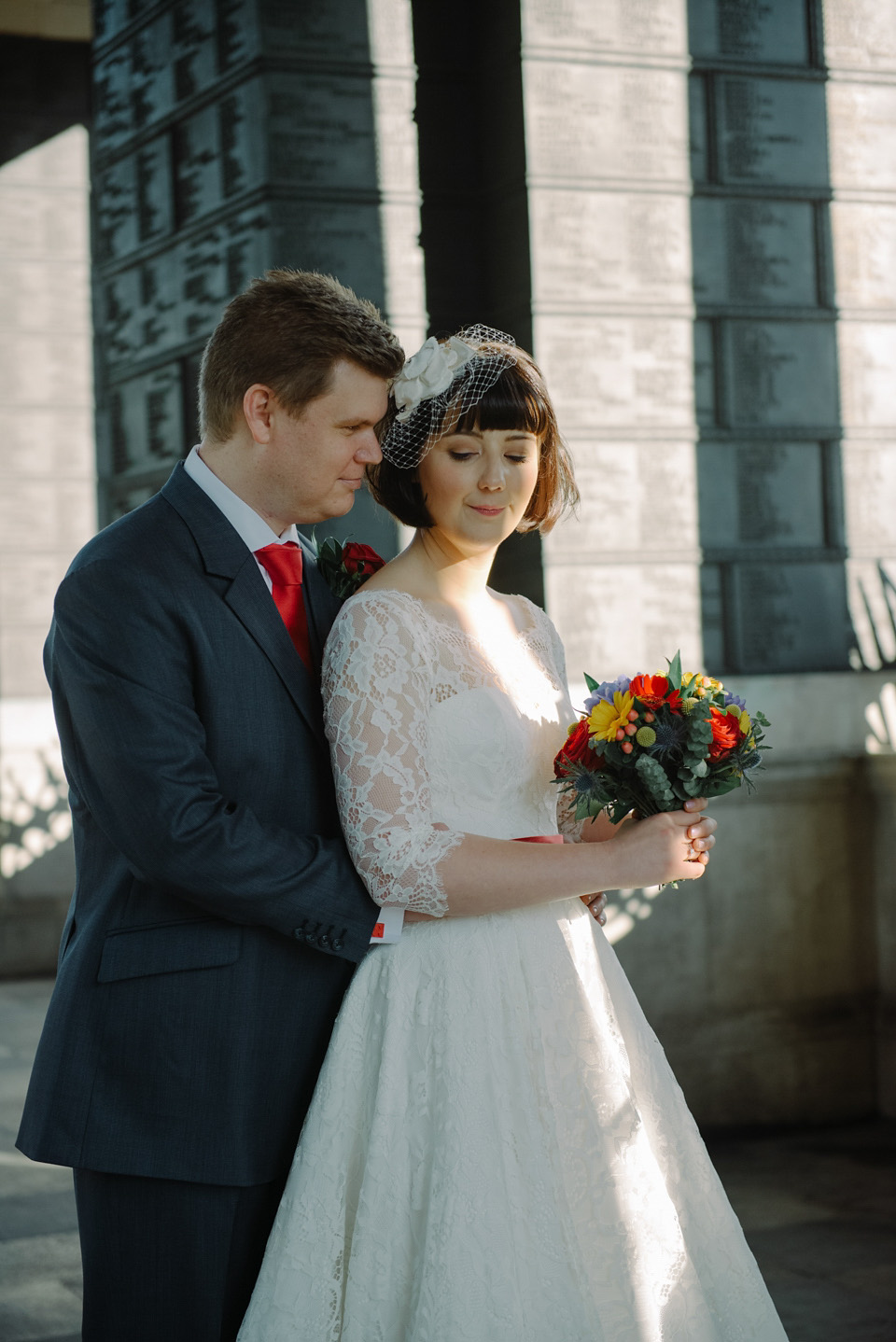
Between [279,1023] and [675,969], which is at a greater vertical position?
[279,1023]

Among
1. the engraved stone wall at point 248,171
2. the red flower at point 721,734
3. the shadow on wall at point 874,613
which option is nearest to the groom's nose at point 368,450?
the red flower at point 721,734

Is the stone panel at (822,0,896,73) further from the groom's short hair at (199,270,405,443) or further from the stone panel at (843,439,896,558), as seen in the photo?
the groom's short hair at (199,270,405,443)

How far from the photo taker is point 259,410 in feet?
6.79

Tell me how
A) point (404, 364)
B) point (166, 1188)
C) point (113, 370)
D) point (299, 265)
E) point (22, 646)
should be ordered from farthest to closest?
point (22, 646) < point (113, 370) < point (299, 265) < point (404, 364) < point (166, 1188)

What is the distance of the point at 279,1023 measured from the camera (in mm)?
2084

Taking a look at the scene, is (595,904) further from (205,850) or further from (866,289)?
(866,289)

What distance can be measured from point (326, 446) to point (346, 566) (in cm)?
33

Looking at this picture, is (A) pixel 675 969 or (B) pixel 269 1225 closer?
(B) pixel 269 1225

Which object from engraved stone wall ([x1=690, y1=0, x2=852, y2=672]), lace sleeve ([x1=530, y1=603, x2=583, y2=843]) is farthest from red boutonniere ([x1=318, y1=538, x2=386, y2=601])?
engraved stone wall ([x1=690, y1=0, x2=852, y2=672])

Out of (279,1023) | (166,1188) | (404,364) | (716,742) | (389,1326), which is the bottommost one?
(389,1326)

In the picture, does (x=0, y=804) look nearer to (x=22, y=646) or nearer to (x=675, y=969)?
(x=22, y=646)

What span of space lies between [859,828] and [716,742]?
3009 millimetres

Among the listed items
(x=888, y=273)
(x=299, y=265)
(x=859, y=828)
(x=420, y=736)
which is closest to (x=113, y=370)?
(x=299, y=265)

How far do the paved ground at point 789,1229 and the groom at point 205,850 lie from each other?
1520 millimetres
